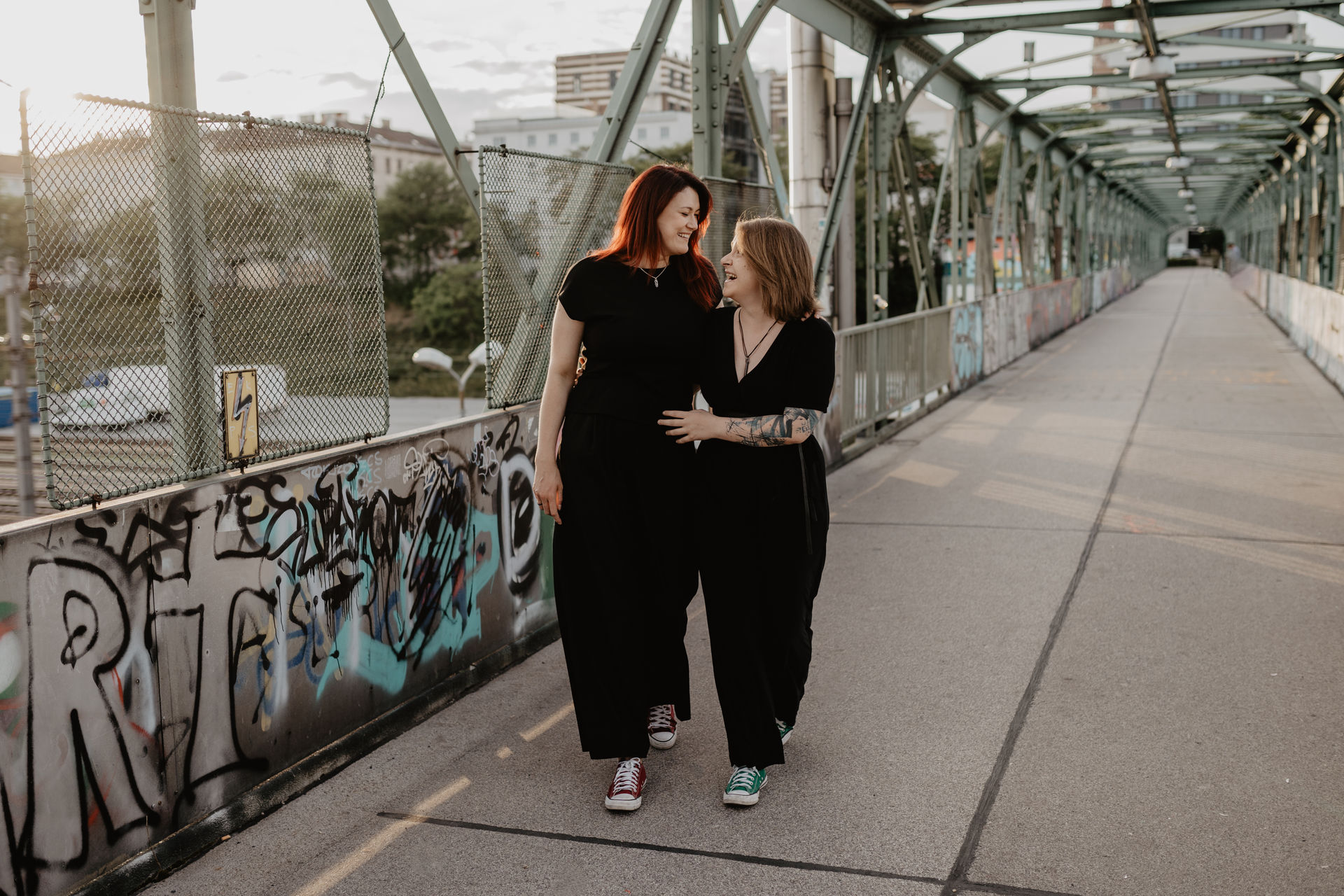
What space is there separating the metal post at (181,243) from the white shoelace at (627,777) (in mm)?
1519

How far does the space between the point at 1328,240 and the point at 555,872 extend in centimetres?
2243

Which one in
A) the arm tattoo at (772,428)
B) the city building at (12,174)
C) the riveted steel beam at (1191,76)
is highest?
the riveted steel beam at (1191,76)

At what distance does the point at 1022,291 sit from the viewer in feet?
72.4

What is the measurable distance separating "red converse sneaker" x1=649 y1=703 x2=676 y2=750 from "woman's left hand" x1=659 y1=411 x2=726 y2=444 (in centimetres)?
103

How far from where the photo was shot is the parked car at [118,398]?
124 inches

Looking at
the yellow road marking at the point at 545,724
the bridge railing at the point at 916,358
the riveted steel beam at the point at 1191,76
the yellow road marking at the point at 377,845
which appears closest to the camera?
the yellow road marking at the point at 377,845

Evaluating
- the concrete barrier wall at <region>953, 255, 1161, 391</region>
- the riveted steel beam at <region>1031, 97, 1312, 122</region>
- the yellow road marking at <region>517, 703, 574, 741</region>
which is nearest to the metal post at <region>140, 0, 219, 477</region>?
the yellow road marking at <region>517, 703, 574, 741</region>

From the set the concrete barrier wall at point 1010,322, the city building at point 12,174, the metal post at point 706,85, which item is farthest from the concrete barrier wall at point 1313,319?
the city building at point 12,174

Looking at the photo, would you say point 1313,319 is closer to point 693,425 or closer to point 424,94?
point 424,94

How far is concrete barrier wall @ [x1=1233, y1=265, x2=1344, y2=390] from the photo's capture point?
51.1ft

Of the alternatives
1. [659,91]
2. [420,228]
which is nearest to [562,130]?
[659,91]

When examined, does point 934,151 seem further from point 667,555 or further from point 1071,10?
point 667,555

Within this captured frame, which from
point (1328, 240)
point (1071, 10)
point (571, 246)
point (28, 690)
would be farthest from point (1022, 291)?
point (28, 690)

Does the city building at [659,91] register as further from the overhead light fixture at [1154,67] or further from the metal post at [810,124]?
the metal post at [810,124]
